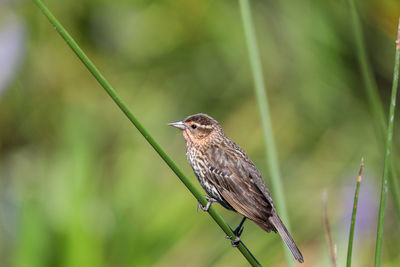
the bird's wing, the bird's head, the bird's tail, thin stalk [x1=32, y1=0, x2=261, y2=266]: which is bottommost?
the bird's tail

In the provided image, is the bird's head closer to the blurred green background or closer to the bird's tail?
the bird's tail

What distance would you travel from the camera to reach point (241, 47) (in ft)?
14.8

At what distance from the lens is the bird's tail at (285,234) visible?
1.96m

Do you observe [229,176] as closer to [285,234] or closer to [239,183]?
[239,183]

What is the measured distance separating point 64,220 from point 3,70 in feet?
5.33

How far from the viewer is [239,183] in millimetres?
2299

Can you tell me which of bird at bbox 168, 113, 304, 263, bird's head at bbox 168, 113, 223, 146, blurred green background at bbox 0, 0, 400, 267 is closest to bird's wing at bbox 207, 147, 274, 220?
bird at bbox 168, 113, 304, 263

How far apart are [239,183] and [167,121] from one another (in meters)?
1.89

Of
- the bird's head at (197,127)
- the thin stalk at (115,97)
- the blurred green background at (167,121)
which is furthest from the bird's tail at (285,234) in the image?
the blurred green background at (167,121)

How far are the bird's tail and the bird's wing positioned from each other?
0.10 ft

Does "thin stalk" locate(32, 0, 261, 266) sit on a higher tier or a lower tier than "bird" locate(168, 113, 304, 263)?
higher

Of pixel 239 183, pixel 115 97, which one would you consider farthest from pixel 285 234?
pixel 115 97

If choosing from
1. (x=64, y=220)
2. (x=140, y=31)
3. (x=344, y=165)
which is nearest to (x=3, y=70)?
(x=140, y=31)

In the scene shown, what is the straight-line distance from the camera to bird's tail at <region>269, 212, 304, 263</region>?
1955mm
